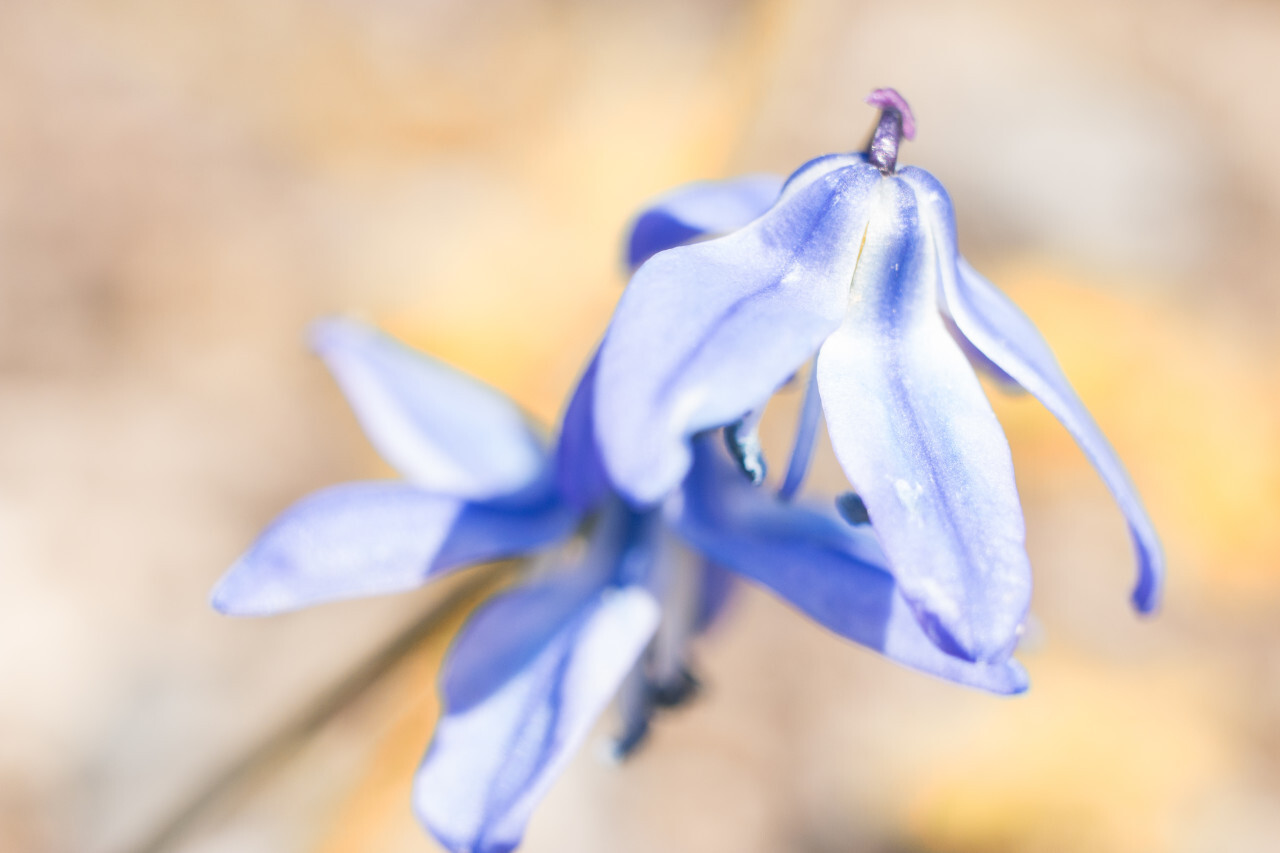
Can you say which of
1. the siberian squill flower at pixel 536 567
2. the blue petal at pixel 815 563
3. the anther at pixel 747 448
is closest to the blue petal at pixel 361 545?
the siberian squill flower at pixel 536 567

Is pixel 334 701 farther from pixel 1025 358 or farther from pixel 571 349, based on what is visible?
pixel 571 349

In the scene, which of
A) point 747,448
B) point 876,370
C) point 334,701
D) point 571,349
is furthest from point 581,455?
point 571,349

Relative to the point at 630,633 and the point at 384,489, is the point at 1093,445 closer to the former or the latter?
the point at 630,633

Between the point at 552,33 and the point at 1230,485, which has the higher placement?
the point at 552,33

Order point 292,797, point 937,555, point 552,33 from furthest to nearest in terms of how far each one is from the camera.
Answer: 1. point 552,33
2. point 292,797
3. point 937,555

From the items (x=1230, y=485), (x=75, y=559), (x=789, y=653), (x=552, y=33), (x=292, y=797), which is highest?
(x=552, y=33)

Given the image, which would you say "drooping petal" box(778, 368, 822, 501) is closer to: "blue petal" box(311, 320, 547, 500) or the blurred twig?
"blue petal" box(311, 320, 547, 500)

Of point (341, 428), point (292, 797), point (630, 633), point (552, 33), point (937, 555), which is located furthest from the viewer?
point (552, 33)

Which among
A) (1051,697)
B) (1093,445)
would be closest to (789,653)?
(1051,697)
